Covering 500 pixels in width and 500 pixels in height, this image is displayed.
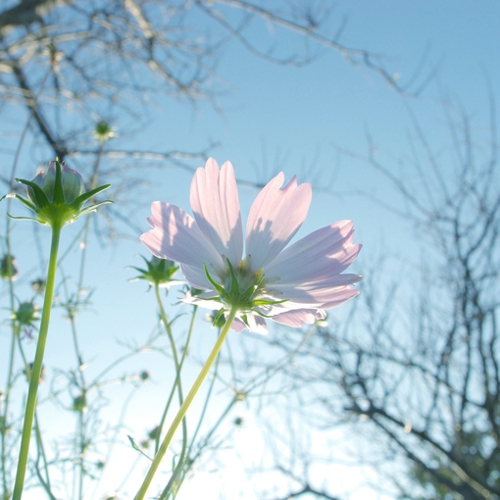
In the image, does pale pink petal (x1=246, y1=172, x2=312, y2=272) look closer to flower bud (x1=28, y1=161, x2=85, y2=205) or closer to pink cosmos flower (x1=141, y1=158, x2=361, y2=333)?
pink cosmos flower (x1=141, y1=158, x2=361, y2=333)

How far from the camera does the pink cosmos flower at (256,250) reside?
35 cm

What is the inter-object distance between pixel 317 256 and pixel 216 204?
8 centimetres

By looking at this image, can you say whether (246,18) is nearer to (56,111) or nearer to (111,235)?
(56,111)

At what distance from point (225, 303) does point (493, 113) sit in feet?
9.29

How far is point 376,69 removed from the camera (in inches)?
101

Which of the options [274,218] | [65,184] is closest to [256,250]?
[274,218]

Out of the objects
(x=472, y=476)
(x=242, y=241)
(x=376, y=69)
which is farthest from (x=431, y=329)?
(x=242, y=241)

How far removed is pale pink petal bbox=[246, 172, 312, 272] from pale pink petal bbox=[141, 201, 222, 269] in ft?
0.14

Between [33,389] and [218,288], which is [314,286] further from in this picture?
[33,389]

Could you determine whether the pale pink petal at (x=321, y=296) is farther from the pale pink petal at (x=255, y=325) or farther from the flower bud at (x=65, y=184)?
the flower bud at (x=65, y=184)

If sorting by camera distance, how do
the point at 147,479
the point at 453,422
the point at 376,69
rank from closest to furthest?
the point at 147,479 → the point at 376,69 → the point at 453,422

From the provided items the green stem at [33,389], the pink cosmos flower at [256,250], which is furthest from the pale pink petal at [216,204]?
the green stem at [33,389]

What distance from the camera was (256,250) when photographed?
0.38 meters

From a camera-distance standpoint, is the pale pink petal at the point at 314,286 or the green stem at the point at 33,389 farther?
the pale pink petal at the point at 314,286
